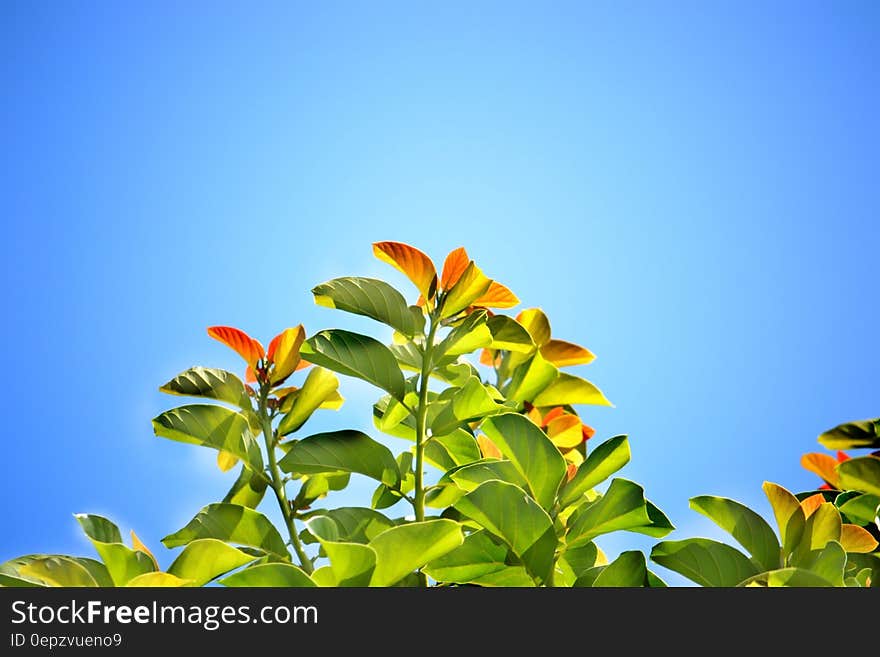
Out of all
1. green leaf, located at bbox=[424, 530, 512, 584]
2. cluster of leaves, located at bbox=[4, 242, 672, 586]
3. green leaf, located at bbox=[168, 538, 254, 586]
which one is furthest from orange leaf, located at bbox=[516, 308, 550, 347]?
green leaf, located at bbox=[168, 538, 254, 586]

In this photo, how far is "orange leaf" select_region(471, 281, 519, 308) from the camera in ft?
2.98

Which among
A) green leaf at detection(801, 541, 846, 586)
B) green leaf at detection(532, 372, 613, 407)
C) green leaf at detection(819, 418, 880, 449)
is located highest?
green leaf at detection(532, 372, 613, 407)

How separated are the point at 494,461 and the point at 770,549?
0.96 feet

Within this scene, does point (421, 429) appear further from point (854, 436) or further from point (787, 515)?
point (854, 436)

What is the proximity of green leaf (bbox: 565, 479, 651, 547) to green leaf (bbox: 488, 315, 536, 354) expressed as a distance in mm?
224

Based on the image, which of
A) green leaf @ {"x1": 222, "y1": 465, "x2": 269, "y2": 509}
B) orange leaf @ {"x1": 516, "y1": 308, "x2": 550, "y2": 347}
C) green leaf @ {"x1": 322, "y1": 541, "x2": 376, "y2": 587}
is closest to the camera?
green leaf @ {"x1": 322, "y1": 541, "x2": 376, "y2": 587}

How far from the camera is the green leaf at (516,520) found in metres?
0.62

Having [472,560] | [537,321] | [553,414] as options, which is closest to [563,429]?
[553,414]

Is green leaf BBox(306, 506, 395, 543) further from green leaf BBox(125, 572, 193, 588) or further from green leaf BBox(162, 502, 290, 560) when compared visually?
green leaf BBox(125, 572, 193, 588)

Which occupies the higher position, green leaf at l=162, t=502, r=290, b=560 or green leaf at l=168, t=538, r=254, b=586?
green leaf at l=162, t=502, r=290, b=560

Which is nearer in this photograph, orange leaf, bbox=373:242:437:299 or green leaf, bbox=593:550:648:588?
green leaf, bbox=593:550:648:588

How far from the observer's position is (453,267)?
876 millimetres

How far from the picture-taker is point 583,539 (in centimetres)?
73
